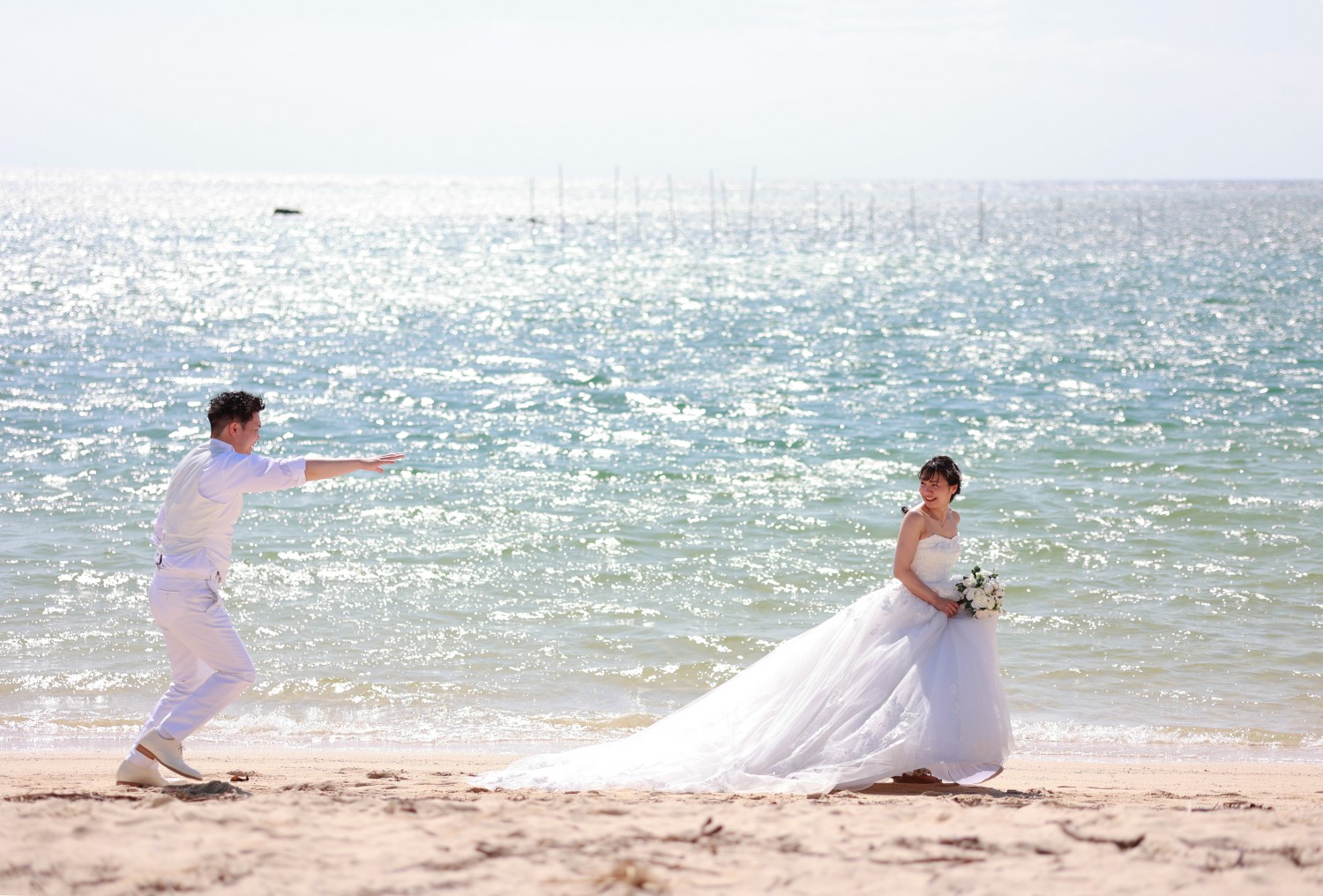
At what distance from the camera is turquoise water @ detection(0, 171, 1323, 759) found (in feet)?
28.7

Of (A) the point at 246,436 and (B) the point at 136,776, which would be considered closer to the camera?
(B) the point at 136,776

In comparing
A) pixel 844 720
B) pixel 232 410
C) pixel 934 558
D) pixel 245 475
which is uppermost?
pixel 232 410

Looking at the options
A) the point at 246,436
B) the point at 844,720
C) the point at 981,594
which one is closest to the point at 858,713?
the point at 844,720

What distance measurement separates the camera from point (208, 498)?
593 cm

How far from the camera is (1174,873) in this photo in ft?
13.0

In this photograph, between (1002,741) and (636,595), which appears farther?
(636,595)

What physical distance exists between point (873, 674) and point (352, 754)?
3.31 metres

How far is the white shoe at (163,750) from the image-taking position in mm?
5855

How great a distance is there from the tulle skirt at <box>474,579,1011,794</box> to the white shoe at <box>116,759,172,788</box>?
5.29ft

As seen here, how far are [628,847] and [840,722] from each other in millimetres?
2286

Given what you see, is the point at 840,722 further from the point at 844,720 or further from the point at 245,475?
the point at 245,475

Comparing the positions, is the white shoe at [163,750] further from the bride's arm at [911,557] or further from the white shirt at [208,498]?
the bride's arm at [911,557]

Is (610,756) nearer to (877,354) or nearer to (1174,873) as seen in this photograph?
(1174,873)

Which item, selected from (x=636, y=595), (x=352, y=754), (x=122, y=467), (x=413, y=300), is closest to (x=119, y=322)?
(x=413, y=300)
